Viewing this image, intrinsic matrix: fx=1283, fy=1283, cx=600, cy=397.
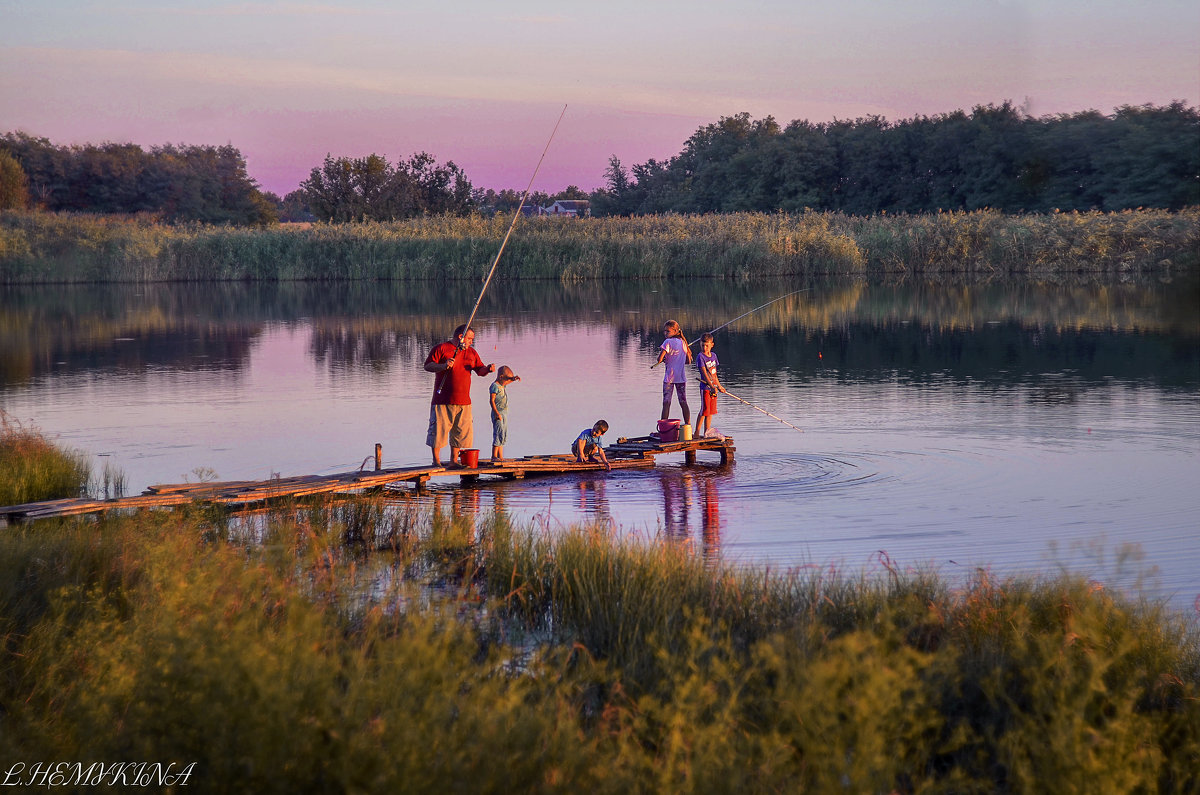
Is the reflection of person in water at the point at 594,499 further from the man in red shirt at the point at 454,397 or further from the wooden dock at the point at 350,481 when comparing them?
the man in red shirt at the point at 454,397

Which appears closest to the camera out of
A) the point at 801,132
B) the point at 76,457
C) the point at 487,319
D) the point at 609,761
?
the point at 609,761

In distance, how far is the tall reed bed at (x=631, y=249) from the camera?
56375 millimetres

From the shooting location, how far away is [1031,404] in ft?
64.4

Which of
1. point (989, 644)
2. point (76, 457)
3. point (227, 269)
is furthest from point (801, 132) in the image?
point (989, 644)

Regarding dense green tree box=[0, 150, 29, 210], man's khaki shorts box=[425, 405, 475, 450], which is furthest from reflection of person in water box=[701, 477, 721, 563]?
dense green tree box=[0, 150, 29, 210]

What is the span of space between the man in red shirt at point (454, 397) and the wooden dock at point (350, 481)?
444mm

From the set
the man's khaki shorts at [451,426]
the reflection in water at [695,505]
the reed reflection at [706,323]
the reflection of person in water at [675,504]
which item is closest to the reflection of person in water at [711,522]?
the reflection in water at [695,505]

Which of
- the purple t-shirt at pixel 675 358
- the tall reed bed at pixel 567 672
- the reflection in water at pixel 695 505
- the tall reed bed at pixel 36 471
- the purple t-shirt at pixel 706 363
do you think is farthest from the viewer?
the purple t-shirt at pixel 675 358

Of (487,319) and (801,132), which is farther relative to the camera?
(801,132)

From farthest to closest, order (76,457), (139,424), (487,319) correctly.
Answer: (487,319), (139,424), (76,457)

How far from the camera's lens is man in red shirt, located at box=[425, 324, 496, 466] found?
14273 mm

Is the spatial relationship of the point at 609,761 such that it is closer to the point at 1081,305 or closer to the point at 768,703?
the point at 768,703

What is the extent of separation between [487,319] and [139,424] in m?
19.9

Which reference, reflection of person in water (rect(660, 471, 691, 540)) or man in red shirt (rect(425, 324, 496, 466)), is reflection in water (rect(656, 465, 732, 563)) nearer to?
reflection of person in water (rect(660, 471, 691, 540))
